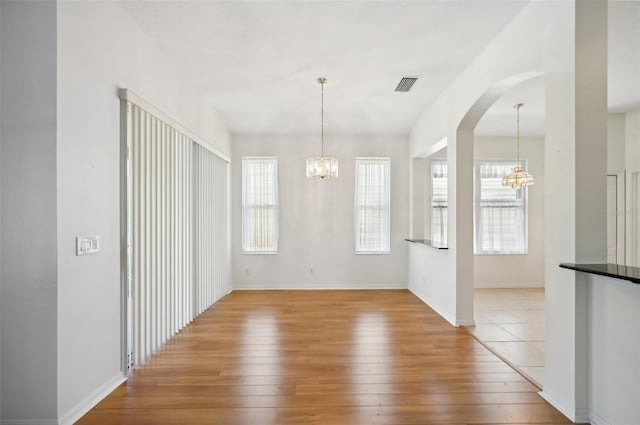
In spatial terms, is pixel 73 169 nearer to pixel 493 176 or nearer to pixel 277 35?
pixel 277 35

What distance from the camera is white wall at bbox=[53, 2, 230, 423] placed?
2270 millimetres

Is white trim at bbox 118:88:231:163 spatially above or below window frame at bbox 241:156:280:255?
above

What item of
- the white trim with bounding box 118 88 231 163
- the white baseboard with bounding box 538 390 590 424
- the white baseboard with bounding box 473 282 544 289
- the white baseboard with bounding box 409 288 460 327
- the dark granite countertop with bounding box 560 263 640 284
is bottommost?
the white baseboard with bounding box 473 282 544 289

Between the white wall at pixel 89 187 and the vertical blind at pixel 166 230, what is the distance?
264mm

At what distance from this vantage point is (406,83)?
4523 millimetres

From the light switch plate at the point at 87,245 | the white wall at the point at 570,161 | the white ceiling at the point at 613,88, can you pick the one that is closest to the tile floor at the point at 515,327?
the white wall at the point at 570,161

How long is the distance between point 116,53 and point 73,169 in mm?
1108

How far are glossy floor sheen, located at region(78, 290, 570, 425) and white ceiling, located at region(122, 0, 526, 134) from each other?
3085 millimetres

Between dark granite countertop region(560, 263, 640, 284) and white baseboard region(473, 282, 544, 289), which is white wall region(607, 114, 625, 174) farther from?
dark granite countertop region(560, 263, 640, 284)

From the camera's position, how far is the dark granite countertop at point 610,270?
191 cm

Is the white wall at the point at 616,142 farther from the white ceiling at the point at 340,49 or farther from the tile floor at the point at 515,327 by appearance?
the tile floor at the point at 515,327

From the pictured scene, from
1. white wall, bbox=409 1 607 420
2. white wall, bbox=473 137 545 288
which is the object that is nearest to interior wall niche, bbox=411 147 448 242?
white wall, bbox=473 137 545 288

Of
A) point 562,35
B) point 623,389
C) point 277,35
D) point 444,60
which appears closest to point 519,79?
point 562,35

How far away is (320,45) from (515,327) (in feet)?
13.2
